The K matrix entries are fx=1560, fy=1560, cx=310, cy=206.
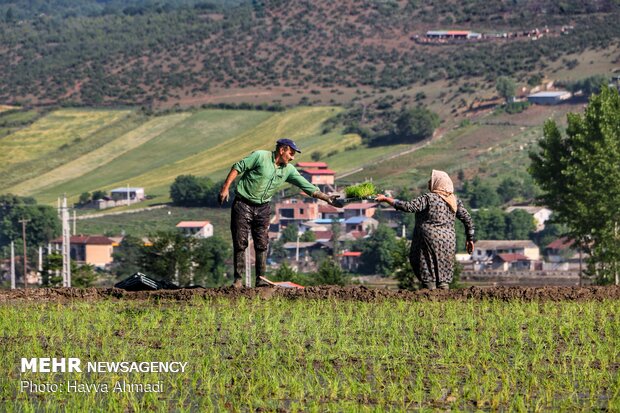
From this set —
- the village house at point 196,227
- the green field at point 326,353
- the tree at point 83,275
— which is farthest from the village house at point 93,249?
the green field at point 326,353

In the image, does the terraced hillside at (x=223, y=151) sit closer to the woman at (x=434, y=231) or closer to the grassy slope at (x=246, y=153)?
the grassy slope at (x=246, y=153)

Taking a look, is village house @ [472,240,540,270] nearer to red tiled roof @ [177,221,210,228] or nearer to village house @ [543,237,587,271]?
village house @ [543,237,587,271]

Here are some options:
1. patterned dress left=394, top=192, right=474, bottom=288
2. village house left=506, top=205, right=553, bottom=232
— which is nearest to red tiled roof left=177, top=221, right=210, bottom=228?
village house left=506, top=205, right=553, bottom=232

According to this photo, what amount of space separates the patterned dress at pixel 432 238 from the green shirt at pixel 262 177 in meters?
1.47

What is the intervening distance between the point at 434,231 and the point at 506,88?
165 metres

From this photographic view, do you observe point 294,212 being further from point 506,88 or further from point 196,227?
point 506,88

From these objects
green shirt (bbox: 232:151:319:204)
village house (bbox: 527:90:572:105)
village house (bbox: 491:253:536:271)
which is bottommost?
village house (bbox: 491:253:536:271)

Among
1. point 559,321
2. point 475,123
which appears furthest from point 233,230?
point 475,123

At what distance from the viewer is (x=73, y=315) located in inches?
→ 714

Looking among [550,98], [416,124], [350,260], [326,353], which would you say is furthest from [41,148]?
[326,353]

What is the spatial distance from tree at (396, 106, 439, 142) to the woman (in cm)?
15047

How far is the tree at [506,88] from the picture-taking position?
602ft

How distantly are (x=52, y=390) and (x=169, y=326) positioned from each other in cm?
388

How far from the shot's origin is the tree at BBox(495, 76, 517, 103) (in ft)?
602
